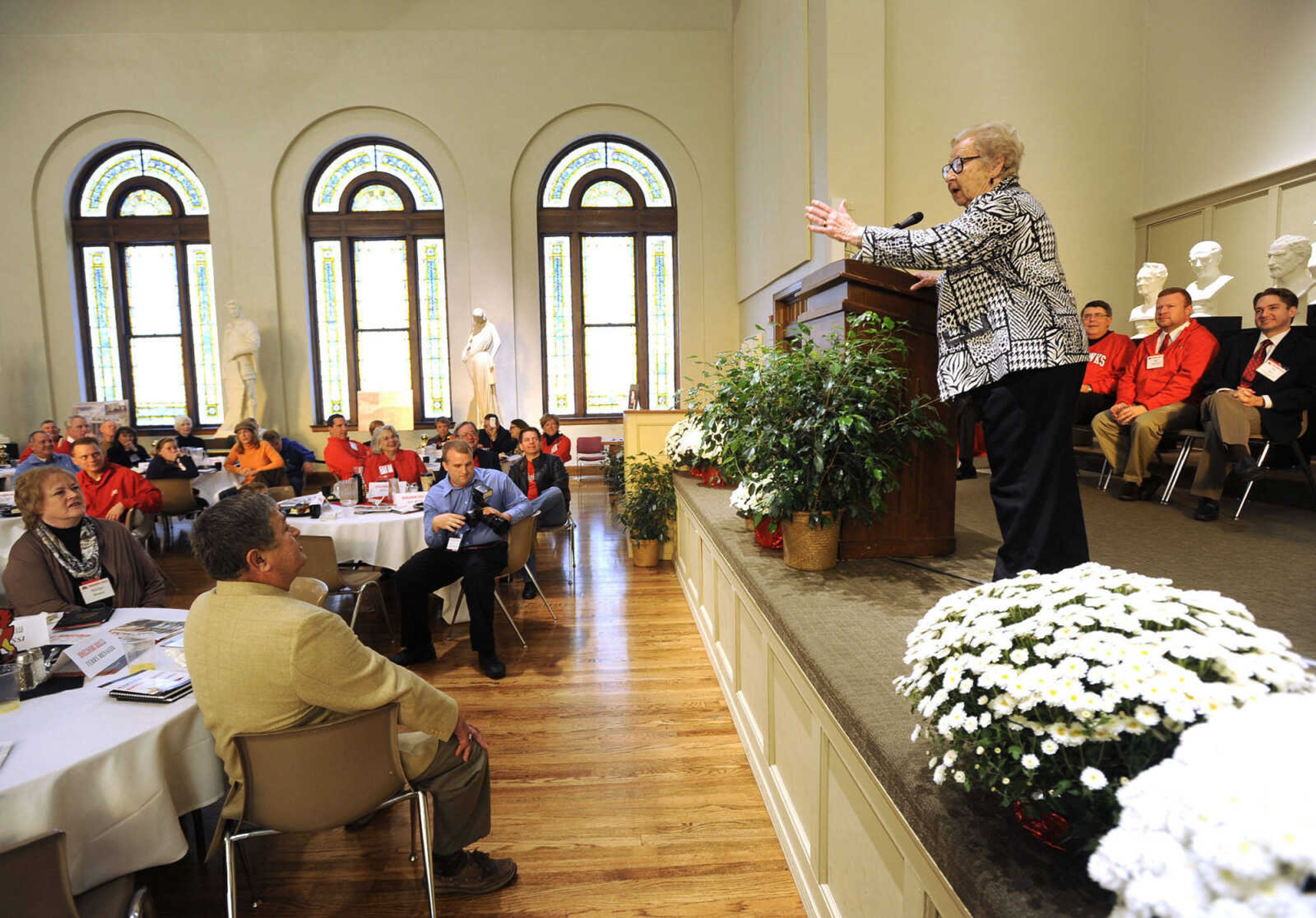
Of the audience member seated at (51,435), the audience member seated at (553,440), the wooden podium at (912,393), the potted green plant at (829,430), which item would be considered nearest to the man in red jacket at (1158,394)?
the wooden podium at (912,393)

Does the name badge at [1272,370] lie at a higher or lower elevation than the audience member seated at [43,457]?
higher

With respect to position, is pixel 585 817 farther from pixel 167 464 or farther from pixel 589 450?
pixel 589 450

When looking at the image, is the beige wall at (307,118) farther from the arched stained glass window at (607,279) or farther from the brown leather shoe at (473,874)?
the brown leather shoe at (473,874)

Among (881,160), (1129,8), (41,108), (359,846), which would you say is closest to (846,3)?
(881,160)

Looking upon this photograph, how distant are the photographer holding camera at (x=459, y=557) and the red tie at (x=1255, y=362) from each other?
13.1 feet

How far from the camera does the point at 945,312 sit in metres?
2.22

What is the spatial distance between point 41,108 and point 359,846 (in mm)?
12650

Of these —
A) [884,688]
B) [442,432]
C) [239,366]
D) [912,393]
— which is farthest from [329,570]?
[239,366]

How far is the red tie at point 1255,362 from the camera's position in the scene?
3.99 m

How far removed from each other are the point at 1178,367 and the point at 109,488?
7032 millimetres

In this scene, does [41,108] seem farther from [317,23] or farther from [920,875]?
[920,875]

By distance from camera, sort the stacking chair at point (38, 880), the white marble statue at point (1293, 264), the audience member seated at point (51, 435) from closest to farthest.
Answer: the stacking chair at point (38, 880) < the white marble statue at point (1293, 264) < the audience member seated at point (51, 435)

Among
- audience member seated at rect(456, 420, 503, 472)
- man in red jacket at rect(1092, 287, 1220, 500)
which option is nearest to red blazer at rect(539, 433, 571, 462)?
audience member seated at rect(456, 420, 503, 472)

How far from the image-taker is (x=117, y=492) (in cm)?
529
